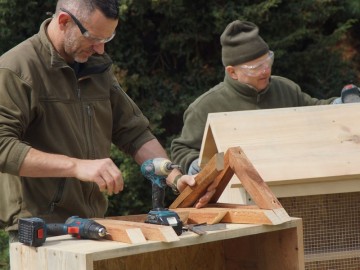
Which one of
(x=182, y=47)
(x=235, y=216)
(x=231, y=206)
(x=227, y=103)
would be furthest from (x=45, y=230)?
(x=182, y=47)

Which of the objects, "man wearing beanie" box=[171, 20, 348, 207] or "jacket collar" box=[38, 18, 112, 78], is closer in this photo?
"jacket collar" box=[38, 18, 112, 78]

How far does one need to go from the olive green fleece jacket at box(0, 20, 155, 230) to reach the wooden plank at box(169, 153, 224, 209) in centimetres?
37

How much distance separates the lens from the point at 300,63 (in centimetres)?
814

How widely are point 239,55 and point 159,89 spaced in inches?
111

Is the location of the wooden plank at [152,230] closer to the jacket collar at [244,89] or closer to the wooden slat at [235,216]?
the wooden slat at [235,216]

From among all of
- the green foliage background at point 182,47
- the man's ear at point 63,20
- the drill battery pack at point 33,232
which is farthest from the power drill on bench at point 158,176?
the green foliage background at point 182,47

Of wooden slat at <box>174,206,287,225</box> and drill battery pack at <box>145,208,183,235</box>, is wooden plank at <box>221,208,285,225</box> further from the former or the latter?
drill battery pack at <box>145,208,183,235</box>

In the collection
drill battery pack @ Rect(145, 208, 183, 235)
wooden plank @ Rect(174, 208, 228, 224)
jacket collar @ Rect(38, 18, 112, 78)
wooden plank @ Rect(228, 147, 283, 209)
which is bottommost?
wooden plank @ Rect(174, 208, 228, 224)

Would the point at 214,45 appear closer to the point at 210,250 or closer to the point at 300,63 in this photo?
the point at 300,63

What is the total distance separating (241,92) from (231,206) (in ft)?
5.71

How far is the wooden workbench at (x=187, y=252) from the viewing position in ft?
9.45

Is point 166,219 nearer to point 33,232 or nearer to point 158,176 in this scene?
point 158,176

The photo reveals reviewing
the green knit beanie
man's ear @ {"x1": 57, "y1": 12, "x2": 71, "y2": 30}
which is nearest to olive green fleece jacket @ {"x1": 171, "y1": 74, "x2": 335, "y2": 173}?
the green knit beanie

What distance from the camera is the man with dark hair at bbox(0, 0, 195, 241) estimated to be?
3.38m
